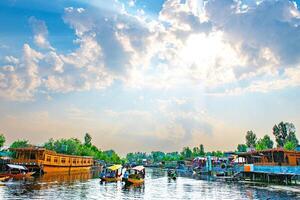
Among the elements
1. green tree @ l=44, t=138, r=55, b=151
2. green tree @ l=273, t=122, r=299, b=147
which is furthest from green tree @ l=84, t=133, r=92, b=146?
green tree @ l=273, t=122, r=299, b=147

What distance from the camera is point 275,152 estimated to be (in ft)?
195

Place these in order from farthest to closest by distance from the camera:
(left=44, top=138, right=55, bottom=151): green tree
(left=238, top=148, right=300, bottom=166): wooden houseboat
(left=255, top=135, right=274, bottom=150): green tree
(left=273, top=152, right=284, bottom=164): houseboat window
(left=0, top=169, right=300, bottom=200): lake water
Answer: (left=255, top=135, right=274, bottom=150): green tree, (left=44, top=138, right=55, bottom=151): green tree, (left=273, top=152, right=284, bottom=164): houseboat window, (left=238, top=148, right=300, bottom=166): wooden houseboat, (left=0, top=169, right=300, bottom=200): lake water

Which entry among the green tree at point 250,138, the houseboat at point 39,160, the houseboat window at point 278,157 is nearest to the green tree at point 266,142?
the green tree at point 250,138

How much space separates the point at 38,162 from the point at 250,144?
10351cm

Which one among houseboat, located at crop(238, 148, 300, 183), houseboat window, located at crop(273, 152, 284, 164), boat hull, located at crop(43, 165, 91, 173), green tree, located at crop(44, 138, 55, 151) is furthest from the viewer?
green tree, located at crop(44, 138, 55, 151)

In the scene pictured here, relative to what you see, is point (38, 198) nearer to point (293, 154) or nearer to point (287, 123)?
point (293, 154)

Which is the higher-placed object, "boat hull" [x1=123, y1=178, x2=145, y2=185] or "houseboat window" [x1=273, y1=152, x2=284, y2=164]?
"houseboat window" [x1=273, y1=152, x2=284, y2=164]

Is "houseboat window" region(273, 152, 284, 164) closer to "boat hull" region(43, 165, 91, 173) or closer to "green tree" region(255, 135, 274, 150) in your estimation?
A: "boat hull" region(43, 165, 91, 173)

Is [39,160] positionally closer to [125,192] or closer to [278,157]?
[125,192]

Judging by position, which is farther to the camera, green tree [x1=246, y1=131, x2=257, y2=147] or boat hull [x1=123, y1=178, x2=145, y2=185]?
green tree [x1=246, y1=131, x2=257, y2=147]

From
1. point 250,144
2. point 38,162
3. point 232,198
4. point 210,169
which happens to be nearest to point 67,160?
point 38,162

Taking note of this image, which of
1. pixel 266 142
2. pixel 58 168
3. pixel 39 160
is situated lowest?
pixel 58 168

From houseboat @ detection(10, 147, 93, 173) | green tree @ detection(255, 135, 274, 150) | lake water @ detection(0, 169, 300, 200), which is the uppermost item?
green tree @ detection(255, 135, 274, 150)

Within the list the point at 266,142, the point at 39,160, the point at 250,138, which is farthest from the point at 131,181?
the point at 250,138
